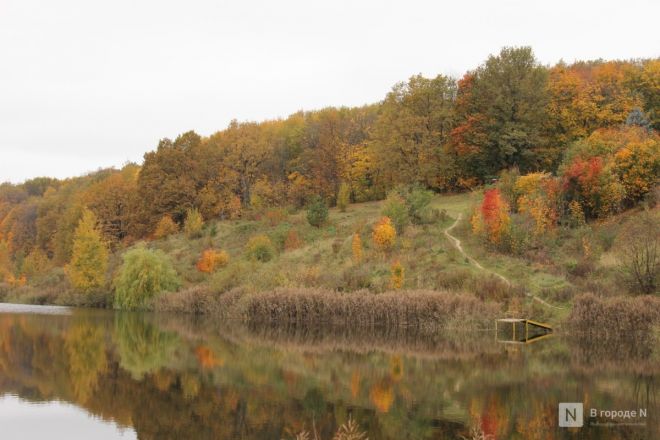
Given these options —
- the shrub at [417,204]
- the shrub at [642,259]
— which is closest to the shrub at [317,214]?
the shrub at [417,204]

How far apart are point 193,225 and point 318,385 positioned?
4811cm

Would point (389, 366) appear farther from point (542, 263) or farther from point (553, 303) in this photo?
point (542, 263)

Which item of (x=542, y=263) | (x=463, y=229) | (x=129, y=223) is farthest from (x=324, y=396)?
(x=129, y=223)

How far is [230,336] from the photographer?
37062 mm

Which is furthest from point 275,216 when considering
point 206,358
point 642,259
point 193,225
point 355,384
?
point 355,384

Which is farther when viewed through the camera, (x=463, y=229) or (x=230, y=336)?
(x=463, y=229)

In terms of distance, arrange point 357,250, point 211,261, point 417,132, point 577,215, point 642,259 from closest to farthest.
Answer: point 642,259, point 577,215, point 357,250, point 211,261, point 417,132

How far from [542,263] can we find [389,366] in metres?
20.1

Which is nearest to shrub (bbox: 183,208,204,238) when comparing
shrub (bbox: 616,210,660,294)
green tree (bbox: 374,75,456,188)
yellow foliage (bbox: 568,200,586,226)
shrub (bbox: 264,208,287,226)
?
shrub (bbox: 264,208,287,226)

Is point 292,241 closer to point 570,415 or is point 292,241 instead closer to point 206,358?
point 206,358

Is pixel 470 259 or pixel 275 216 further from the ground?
pixel 275 216

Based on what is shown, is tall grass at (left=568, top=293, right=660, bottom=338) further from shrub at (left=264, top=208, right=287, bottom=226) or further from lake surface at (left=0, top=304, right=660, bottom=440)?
shrub at (left=264, top=208, right=287, bottom=226)

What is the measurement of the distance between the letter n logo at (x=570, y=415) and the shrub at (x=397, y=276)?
903 inches

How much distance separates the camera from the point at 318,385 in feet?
76.3
